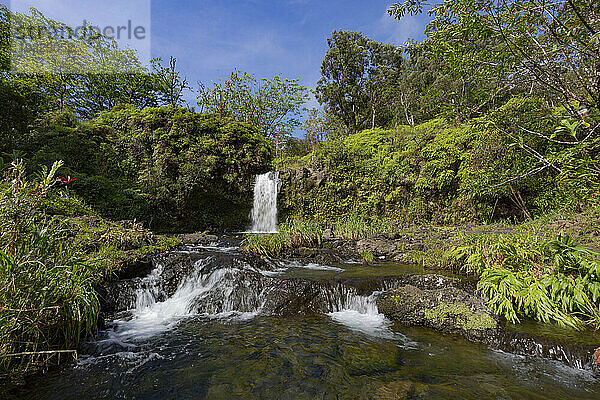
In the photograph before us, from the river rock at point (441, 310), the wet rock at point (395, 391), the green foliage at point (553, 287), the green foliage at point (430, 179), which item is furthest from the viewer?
the green foliage at point (430, 179)

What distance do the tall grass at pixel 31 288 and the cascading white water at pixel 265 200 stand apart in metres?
12.0

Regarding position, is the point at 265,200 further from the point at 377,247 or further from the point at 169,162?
the point at 377,247

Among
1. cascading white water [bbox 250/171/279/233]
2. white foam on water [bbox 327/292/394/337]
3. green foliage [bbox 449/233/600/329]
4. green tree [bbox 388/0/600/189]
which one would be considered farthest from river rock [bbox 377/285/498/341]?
cascading white water [bbox 250/171/279/233]

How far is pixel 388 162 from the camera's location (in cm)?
1460

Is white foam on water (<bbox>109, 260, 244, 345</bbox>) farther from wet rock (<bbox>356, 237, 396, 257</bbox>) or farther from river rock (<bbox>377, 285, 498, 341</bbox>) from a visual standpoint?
wet rock (<bbox>356, 237, 396, 257</bbox>)

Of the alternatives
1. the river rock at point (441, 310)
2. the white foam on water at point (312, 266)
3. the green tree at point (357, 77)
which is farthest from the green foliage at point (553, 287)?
the green tree at point (357, 77)

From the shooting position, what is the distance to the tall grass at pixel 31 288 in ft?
7.93

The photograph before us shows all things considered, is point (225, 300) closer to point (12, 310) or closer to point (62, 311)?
point (62, 311)

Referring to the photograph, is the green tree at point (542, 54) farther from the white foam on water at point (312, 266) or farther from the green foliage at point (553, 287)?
the white foam on water at point (312, 266)

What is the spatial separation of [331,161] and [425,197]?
553 centimetres

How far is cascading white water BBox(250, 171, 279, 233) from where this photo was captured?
15219 mm

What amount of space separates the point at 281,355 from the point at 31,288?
280 cm

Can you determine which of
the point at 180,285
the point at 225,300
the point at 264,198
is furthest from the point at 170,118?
the point at 225,300

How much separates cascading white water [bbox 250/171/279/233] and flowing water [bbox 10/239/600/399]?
973cm
